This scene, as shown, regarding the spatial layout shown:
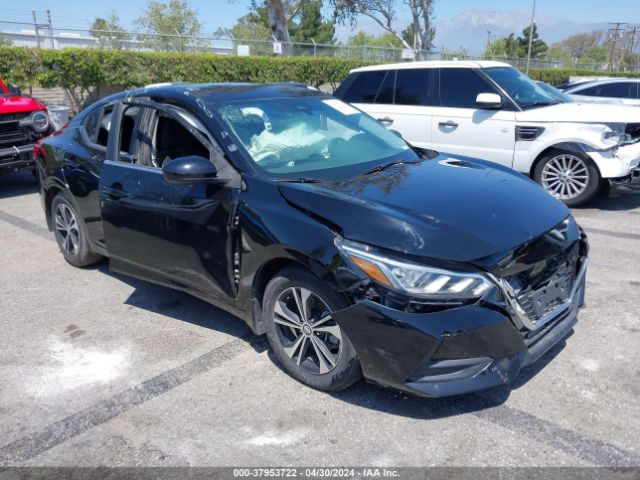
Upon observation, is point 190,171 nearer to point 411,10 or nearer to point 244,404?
point 244,404

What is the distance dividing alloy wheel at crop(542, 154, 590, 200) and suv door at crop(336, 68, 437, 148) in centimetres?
167

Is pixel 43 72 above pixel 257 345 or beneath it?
above

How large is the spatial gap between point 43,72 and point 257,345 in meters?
13.5

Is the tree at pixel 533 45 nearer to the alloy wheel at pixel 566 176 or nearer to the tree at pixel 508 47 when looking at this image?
the tree at pixel 508 47

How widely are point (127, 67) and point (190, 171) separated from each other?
47.7ft

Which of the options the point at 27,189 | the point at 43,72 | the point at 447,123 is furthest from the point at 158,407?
the point at 43,72

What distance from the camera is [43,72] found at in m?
14.9

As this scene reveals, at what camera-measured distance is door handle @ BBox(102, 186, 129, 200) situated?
428 cm

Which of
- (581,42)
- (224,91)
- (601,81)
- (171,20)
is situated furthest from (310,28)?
(581,42)

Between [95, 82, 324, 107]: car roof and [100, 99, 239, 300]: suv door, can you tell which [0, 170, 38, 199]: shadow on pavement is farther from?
[100, 99, 239, 300]: suv door

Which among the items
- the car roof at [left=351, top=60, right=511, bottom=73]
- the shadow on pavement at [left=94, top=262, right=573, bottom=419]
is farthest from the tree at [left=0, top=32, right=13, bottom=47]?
the shadow on pavement at [left=94, top=262, right=573, bottom=419]

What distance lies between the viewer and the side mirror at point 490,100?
751 centimetres

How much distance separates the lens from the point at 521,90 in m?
7.97

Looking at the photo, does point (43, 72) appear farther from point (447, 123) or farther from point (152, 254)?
point (152, 254)
